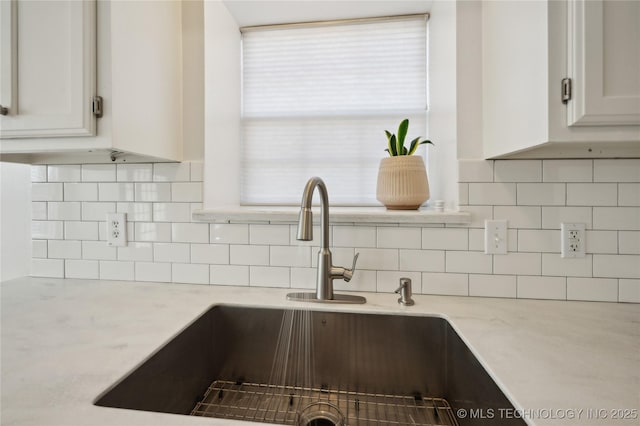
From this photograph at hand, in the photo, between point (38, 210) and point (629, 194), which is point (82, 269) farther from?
point (629, 194)

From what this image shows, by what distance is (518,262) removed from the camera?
1024 mm

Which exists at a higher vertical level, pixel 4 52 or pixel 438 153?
pixel 4 52

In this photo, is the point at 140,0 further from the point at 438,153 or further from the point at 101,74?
the point at 438,153

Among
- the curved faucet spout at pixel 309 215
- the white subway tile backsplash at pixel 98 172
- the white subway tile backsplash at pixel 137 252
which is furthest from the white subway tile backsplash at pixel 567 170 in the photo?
the white subway tile backsplash at pixel 98 172

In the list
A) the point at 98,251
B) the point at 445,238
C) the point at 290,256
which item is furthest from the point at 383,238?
the point at 98,251

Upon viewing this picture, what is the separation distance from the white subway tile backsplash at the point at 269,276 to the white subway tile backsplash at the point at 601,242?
1.00 meters

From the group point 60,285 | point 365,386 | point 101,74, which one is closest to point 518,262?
point 365,386

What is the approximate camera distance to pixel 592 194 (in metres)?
0.99

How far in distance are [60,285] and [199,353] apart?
71 centimetres

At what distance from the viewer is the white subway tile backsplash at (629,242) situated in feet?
3.18

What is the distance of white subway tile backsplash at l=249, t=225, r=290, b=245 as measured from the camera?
114 centimetres

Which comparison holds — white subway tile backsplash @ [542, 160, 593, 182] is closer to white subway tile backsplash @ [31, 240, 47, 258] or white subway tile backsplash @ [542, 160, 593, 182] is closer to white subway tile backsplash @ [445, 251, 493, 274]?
white subway tile backsplash @ [445, 251, 493, 274]

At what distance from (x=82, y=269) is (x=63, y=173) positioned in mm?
396

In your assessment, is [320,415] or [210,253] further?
[210,253]
